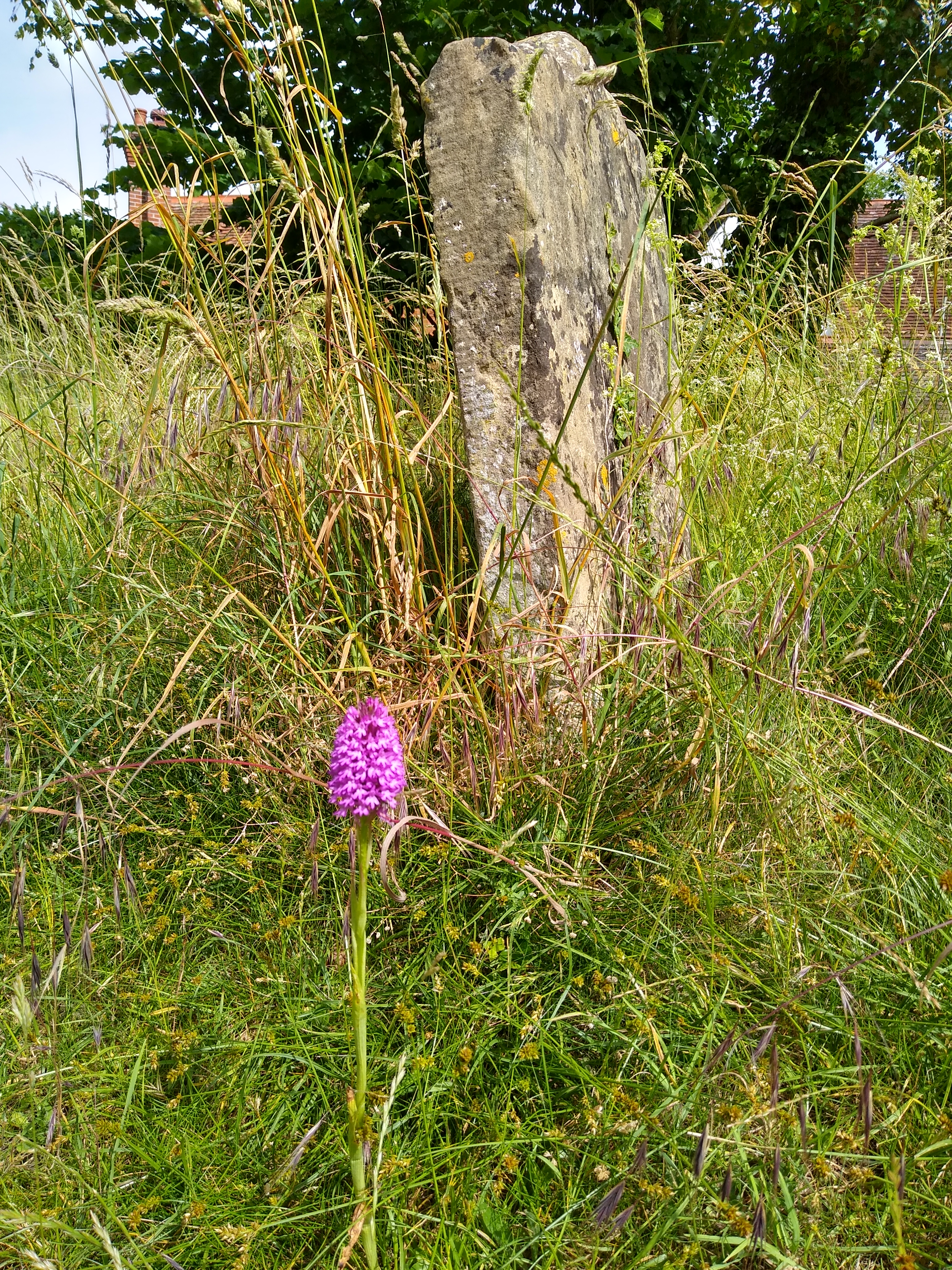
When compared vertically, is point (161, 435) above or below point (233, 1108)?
above

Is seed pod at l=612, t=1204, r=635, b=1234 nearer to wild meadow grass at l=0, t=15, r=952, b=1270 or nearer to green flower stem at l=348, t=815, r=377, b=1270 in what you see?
wild meadow grass at l=0, t=15, r=952, b=1270

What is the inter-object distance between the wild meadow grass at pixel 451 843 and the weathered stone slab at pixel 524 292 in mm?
130

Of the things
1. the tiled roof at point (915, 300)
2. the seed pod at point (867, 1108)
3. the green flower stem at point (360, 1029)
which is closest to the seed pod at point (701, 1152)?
the seed pod at point (867, 1108)

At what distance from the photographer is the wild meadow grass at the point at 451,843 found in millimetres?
1132

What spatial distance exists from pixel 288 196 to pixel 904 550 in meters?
1.62

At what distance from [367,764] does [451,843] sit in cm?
68

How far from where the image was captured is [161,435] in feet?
8.73

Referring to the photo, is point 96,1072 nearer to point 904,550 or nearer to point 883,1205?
point 883,1205

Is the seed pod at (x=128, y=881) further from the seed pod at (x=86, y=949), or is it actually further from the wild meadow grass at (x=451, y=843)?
the seed pod at (x=86, y=949)

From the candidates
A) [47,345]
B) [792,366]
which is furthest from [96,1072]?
[47,345]

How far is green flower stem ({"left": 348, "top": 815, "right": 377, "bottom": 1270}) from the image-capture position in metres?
0.91

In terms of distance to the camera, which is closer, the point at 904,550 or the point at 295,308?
the point at 904,550

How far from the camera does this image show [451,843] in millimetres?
1568

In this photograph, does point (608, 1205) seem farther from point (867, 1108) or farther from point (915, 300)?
point (915, 300)
